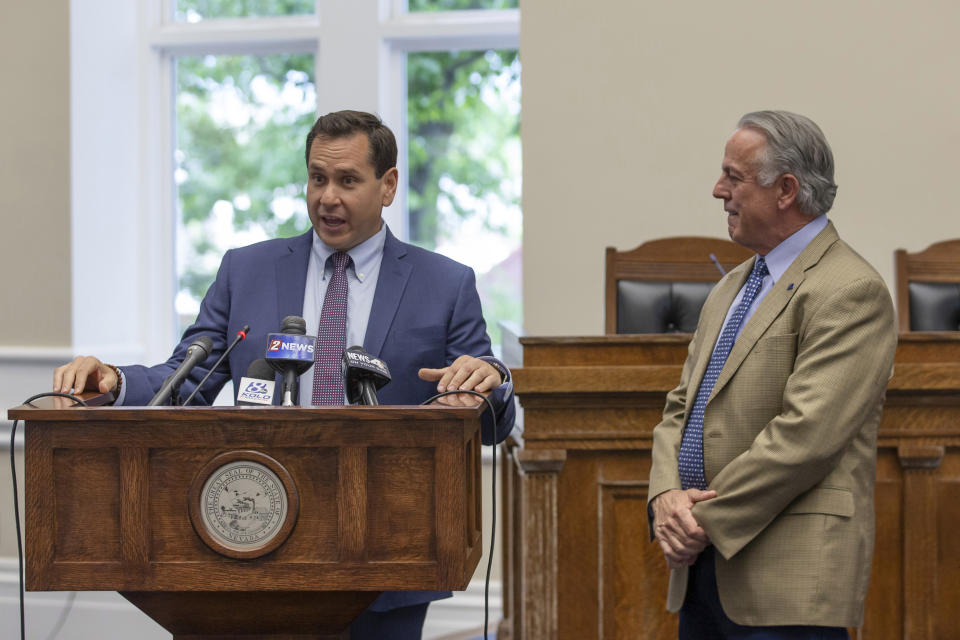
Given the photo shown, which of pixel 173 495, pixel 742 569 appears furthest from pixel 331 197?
pixel 742 569

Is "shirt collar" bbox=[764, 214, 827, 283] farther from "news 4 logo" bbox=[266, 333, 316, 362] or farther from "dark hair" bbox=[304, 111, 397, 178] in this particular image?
"news 4 logo" bbox=[266, 333, 316, 362]

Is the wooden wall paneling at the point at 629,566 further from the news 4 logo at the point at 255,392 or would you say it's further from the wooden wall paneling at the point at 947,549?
the news 4 logo at the point at 255,392

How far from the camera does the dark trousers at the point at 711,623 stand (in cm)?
174

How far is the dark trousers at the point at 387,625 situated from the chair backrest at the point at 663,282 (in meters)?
1.44

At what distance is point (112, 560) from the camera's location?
140cm

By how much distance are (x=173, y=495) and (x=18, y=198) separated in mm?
3245

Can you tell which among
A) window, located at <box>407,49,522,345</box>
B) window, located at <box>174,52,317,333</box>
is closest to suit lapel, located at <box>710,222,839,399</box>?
window, located at <box>407,49,522,345</box>

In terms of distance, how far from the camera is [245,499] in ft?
4.55

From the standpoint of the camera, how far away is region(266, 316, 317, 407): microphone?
1468mm

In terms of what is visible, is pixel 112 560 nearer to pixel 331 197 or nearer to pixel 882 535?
pixel 331 197

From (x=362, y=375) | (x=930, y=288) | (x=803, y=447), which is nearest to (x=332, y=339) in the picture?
(x=362, y=375)

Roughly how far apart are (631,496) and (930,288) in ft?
4.25

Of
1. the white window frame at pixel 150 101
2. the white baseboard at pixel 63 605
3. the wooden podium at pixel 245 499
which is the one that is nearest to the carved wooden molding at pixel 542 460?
the wooden podium at pixel 245 499

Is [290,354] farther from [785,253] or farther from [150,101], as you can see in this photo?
[150,101]
